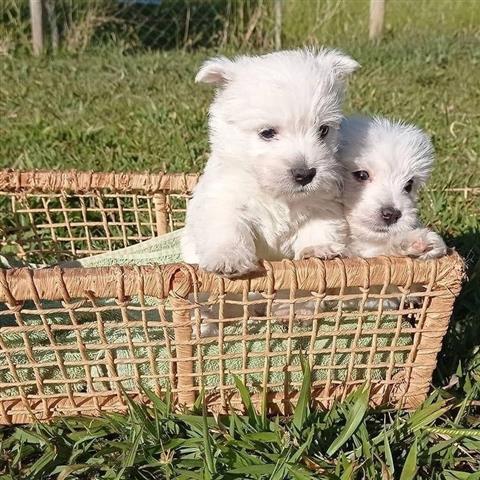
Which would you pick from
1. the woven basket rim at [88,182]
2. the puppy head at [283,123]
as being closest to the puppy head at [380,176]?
the puppy head at [283,123]

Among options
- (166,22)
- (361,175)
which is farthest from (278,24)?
(361,175)

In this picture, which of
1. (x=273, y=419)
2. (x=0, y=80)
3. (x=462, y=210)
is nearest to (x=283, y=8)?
(x=0, y=80)

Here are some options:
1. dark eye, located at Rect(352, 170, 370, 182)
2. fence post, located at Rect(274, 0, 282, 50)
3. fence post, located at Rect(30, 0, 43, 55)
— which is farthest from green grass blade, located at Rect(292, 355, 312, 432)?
fence post, located at Rect(274, 0, 282, 50)

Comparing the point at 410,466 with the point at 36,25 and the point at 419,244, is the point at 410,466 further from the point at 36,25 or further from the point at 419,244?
the point at 36,25

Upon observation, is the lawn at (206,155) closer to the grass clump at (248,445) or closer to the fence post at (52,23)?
the grass clump at (248,445)

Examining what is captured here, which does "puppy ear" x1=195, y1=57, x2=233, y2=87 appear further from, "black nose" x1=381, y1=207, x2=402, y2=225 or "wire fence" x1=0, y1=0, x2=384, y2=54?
"wire fence" x1=0, y1=0, x2=384, y2=54

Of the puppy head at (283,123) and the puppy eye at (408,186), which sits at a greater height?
the puppy head at (283,123)
